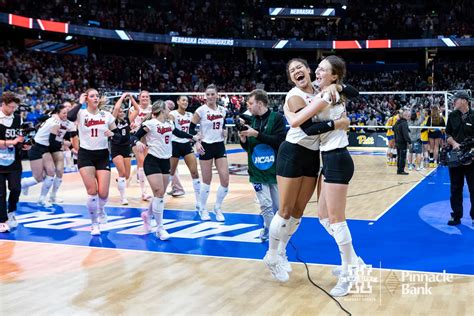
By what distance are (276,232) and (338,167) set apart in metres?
0.88

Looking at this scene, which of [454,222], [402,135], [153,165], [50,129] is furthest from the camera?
[402,135]

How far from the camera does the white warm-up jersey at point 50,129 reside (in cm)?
934

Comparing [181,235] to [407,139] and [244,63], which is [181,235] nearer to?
[407,139]

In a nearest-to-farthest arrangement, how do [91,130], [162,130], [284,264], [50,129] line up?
1. [284,264]
2. [162,130]
3. [91,130]
4. [50,129]

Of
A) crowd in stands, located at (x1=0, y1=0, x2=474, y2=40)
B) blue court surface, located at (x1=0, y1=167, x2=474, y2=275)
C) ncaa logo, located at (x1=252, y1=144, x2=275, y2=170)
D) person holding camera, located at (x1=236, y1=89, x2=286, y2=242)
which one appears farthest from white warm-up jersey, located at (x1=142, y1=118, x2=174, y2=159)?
crowd in stands, located at (x1=0, y1=0, x2=474, y2=40)

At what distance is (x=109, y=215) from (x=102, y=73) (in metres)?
24.3

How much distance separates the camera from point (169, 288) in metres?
4.78

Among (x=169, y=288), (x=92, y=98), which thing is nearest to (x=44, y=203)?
(x=92, y=98)

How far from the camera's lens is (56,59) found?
2947cm

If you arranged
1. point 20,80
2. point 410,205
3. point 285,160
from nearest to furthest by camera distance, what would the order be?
point 285,160, point 410,205, point 20,80

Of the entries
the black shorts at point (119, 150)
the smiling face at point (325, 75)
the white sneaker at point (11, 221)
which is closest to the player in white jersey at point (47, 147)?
the black shorts at point (119, 150)

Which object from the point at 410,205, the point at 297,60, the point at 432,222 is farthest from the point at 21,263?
the point at 410,205

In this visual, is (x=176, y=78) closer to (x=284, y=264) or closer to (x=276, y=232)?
(x=284, y=264)

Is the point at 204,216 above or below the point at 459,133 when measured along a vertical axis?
below
